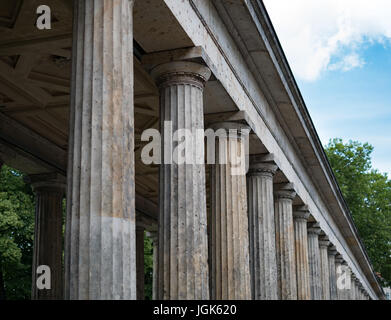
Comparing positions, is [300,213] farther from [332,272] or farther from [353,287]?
[353,287]

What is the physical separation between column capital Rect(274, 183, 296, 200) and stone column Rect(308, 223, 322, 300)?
997 cm

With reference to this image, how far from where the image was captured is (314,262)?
41.8 m

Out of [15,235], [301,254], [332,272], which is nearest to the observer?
[301,254]

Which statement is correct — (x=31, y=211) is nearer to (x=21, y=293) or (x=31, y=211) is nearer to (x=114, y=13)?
(x=21, y=293)

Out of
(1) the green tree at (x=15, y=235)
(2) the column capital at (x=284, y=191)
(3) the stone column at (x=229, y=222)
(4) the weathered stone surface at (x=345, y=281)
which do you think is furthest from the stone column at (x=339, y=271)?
(3) the stone column at (x=229, y=222)

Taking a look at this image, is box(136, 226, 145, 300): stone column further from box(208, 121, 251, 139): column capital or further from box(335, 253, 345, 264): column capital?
box(335, 253, 345, 264): column capital

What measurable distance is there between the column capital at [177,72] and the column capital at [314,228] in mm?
25212

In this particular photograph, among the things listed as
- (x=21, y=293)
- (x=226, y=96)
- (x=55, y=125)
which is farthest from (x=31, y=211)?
(x=226, y=96)

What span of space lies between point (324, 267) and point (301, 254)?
36.9 ft

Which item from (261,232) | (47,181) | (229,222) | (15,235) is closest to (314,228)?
(261,232)

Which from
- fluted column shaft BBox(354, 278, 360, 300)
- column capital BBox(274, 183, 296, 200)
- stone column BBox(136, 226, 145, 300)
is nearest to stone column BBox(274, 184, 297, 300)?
column capital BBox(274, 183, 296, 200)

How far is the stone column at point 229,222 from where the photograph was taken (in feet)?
72.1

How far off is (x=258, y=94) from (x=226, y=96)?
510 centimetres

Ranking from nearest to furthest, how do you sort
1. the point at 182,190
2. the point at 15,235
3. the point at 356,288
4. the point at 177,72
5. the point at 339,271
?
the point at 182,190 → the point at 177,72 → the point at 15,235 → the point at 339,271 → the point at 356,288
